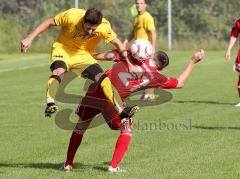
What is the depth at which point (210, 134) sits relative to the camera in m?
14.3

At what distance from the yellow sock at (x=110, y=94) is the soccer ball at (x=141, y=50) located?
0.49 metres

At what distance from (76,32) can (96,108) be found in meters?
1.03

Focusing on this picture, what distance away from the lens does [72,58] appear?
1103 cm

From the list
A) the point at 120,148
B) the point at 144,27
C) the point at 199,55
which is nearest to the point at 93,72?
the point at 120,148

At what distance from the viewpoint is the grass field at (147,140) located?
10656mm

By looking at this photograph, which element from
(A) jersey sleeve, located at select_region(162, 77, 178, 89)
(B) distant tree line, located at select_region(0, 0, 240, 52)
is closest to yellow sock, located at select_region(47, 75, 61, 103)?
(A) jersey sleeve, located at select_region(162, 77, 178, 89)

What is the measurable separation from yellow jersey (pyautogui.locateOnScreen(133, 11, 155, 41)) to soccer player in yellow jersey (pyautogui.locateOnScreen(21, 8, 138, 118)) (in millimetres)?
9866

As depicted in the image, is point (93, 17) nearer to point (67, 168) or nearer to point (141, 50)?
point (141, 50)

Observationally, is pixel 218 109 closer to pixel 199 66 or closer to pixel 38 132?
pixel 38 132

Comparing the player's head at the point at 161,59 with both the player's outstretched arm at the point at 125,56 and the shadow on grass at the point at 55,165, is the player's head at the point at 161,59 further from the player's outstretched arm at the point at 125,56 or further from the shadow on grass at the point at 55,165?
the shadow on grass at the point at 55,165

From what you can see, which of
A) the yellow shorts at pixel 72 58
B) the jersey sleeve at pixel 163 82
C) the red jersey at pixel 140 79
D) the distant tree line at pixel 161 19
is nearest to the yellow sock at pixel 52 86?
the yellow shorts at pixel 72 58

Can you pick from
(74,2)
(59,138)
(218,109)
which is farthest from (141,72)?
(74,2)

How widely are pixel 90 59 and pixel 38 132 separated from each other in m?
4.18

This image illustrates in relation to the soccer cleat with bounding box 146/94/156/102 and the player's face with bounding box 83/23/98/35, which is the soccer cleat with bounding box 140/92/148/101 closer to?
the soccer cleat with bounding box 146/94/156/102
